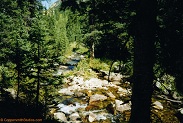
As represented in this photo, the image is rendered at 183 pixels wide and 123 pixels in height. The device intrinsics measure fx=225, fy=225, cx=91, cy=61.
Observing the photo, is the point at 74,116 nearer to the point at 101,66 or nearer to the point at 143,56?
the point at 143,56

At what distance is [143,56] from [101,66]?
964 inches

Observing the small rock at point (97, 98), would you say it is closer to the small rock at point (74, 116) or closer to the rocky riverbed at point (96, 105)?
the rocky riverbed at point (96, 105)

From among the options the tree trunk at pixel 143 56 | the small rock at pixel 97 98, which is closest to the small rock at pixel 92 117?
the small rock at pixel 97 98

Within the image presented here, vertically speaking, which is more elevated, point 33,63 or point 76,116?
point 33,63

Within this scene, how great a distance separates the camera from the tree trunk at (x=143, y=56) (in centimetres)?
292

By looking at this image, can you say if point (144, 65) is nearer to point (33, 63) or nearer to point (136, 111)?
point (136, 111)

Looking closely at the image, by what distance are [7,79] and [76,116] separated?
18.2 feet

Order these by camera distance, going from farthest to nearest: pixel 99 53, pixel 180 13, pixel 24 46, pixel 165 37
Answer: pixel 99 53 < pixel 24 46 < pixel 180 13 < pixel 165 37

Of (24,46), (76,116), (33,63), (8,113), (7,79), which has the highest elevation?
(24,46)

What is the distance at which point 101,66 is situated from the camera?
90.0 ft

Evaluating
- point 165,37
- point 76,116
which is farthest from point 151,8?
point 76,116

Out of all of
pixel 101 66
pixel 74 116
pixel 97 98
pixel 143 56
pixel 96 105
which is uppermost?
pixel 143 56

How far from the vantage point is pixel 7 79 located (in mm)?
15578

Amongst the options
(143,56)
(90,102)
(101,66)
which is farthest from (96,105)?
(143,56)
